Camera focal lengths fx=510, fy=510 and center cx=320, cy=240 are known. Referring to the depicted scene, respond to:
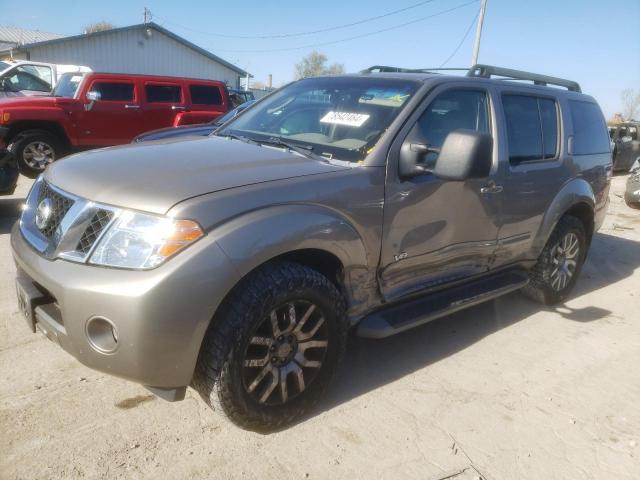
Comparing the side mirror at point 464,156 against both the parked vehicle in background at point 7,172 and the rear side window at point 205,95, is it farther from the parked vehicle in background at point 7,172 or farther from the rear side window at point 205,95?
the rear side window at point 205,95

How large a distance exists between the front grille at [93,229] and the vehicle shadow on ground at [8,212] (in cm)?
407

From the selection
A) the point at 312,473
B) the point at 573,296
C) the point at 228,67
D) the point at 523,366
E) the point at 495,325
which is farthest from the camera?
the point at 228,67

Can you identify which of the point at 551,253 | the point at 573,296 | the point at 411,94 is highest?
the point at 411,94

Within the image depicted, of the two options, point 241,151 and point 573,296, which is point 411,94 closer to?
point 241,151

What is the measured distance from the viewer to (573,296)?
16.2 ft

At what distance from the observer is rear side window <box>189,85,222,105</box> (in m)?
10.7

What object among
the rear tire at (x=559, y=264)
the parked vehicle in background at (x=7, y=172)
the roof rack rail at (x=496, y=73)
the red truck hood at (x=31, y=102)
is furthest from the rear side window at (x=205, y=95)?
the rear tire at (x=559, y=264)

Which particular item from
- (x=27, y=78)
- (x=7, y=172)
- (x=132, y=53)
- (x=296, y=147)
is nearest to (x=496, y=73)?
(x=296, y=147)

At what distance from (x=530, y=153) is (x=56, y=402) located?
3489 millimetres

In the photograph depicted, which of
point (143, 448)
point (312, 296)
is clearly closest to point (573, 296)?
point (312, 296)

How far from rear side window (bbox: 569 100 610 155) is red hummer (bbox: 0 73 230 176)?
7.64 m

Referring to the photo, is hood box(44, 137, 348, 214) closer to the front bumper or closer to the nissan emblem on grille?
the nissan emblem on grille

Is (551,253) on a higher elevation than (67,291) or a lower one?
lower

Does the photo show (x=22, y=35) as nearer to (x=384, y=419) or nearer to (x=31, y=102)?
(x=31, y=102)
